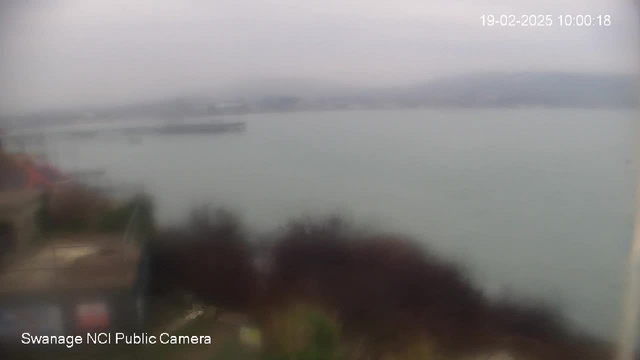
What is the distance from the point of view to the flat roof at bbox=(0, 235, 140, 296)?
76 cm

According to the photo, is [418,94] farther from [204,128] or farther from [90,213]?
[90,213]

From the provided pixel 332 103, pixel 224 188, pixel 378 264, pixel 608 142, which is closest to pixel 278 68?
pixel 332 103

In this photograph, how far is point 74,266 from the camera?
762mm

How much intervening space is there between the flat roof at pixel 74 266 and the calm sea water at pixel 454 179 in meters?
0.09

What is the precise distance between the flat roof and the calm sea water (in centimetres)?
9

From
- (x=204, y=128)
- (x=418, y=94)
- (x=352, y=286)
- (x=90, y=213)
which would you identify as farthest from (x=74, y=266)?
(x=418, y=94)

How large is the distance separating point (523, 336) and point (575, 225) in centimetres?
19

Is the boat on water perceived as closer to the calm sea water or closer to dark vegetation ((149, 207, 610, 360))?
the calm sea water

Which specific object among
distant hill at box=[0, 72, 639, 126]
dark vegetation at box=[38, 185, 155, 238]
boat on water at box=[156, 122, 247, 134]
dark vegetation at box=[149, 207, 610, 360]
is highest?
distant hill at box=[0, 72, 639, 126]

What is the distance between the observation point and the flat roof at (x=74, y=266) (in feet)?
2.50

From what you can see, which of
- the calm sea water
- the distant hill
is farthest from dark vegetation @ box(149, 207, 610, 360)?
the distant hill

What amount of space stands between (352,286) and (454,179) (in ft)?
0.77

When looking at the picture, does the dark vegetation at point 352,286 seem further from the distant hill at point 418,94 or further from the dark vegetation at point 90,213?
the distant hill at point 418,94

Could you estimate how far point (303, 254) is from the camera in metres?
0.78
